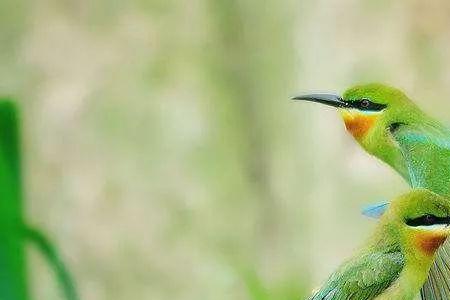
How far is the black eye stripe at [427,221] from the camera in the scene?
20.1 inches

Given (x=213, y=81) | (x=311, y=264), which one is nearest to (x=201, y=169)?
(x=213, y=81)

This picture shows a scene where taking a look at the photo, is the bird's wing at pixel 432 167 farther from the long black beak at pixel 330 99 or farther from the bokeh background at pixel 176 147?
the bokeh background at pixel 176 147

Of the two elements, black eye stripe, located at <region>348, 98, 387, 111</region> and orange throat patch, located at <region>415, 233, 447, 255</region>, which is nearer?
orange throat patch, located at <region>415, 233, 447, 255</region>

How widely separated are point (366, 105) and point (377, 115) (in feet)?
0.04

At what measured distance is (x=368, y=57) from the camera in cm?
161

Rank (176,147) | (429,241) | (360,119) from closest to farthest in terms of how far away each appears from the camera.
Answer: (429,241)
(360,119)
(176,147)

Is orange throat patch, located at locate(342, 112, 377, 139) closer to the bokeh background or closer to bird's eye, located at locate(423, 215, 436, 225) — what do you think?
bird's eye, located at locate(423, 215, 436, 225)

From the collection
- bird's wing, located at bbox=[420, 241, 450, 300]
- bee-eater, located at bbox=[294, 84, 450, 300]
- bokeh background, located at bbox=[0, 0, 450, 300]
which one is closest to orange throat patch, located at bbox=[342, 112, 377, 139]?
bee-eater, located at bbox=[294, 84, 450, 300]

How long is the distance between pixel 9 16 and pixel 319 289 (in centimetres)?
128

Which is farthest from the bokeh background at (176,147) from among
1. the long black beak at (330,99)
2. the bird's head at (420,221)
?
the bird's head at (420,221)

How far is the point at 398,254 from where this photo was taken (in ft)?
1.78

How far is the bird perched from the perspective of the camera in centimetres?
51

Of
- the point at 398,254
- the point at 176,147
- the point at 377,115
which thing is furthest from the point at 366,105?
the point at 176,147

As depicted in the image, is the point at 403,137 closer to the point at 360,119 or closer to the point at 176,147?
the point at 360,119
